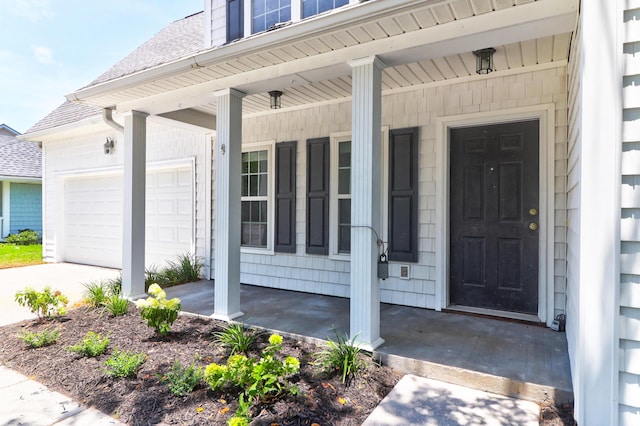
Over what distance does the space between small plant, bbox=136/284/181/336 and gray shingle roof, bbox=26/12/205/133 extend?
9.94 ft

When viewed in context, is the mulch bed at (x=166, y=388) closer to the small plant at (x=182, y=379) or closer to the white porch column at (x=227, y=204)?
the small plant at (x=182, y=379)

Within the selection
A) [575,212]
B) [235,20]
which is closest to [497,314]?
[575,212]

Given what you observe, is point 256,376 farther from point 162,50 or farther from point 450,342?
point 162,50

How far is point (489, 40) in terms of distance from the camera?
2809mm

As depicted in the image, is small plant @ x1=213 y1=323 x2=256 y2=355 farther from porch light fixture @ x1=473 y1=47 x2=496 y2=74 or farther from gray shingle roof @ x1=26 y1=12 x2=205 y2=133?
gray shingle roof @ x1=26 y1=12 x2=205 y2=133

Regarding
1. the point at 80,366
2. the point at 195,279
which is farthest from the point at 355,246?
the point at 195,279

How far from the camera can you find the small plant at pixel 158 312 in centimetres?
354

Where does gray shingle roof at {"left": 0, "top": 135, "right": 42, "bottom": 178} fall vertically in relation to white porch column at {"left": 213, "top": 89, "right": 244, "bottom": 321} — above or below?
above

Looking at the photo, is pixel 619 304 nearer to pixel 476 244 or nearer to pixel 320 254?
pixel 476 244

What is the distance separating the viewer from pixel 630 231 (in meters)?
1.81

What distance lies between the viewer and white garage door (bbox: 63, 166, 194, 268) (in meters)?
7.02

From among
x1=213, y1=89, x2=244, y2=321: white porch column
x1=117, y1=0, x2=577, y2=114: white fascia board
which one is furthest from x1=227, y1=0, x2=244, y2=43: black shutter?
x1=213, y1=89, x2=244, y2=321: white porch column

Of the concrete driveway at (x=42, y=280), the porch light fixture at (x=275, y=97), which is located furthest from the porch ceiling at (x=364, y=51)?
the concrete driveway at (x=42, y=280)

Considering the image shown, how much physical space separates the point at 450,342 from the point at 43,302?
4.31 meters
